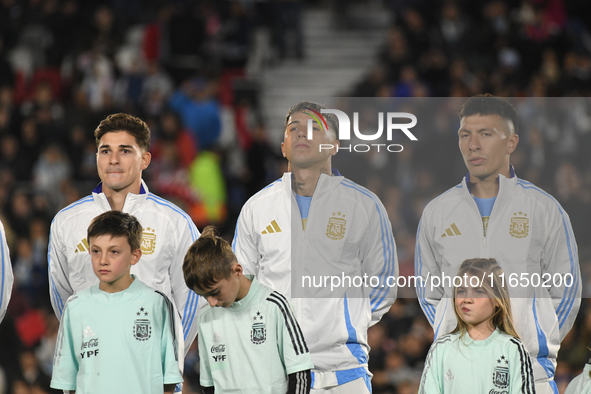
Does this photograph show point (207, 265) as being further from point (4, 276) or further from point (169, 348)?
point (4, 276)

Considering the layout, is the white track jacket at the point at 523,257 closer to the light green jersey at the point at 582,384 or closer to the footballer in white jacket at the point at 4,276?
the light green jersey at the point at 582,384

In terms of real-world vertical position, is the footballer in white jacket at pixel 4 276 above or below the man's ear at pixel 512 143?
below

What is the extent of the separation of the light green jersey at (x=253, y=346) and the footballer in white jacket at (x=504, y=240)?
1.05 metres

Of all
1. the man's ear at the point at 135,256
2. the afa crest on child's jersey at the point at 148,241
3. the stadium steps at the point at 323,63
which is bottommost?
the man's ear at the point at 135,256

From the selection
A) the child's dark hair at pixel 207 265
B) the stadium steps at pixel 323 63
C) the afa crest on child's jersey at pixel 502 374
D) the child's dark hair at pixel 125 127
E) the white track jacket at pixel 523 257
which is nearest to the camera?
the child's dark hair at pixel 207 265

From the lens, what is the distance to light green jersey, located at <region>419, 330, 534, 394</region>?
421cm

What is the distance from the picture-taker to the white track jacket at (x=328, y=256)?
15.4ft

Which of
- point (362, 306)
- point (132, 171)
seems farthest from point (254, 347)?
point (132, 171)

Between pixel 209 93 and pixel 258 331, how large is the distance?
6.53 meters

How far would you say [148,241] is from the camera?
15.5ft

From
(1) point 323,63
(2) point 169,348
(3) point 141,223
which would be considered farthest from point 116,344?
(1) point 323,63

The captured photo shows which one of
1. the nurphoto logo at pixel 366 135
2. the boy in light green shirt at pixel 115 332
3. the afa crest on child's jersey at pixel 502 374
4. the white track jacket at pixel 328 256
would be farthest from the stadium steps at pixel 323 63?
the afa crest on child's jersey at pixel 502 374

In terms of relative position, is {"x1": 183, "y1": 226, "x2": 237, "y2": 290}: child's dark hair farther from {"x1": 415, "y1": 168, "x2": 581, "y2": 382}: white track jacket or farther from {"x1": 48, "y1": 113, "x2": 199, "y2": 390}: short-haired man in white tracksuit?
{"x1": 415, "y1": 168, "x2": 581, "y2": 382}: white track jacket

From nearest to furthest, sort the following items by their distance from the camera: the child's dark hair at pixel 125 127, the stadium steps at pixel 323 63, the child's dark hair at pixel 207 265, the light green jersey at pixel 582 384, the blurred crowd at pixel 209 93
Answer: the child's dark hair at pixel 207 265 → the light green jersey at pixel 582 384 → the child's dark hair at pixel 125 127 → the blurred crowd at pixel 209 93 → the stadium steps at pixel 323 63
